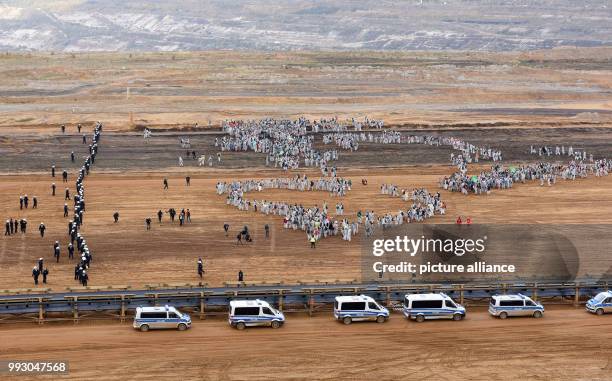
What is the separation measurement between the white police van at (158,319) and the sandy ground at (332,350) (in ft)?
0.87

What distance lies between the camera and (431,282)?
44.4 m

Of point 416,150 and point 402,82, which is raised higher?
point 402,82

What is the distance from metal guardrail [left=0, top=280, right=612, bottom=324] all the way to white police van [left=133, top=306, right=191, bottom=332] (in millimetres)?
1353

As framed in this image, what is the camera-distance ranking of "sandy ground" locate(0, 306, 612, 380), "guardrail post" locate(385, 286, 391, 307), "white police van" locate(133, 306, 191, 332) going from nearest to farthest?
"sandy ground" locate(0, 306, 612, 380) < "white police van" locate(133, 306, 191, 332) < "guardrail post" locate(385, 286, 391, 307)

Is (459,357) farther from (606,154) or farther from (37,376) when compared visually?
(606,154)

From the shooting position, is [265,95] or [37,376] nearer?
[37,376]

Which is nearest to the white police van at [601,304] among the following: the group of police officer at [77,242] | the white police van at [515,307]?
the white police van at [515,307]

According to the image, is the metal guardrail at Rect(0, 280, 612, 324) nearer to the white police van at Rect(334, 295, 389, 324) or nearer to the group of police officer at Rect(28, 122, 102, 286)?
the white police van at Rect(334, 295, 389, 324)

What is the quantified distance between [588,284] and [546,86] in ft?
348

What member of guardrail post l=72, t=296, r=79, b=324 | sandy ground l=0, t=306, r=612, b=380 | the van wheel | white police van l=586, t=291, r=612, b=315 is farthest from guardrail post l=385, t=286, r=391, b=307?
guardrail post l=72, t=296, r=79, b=324

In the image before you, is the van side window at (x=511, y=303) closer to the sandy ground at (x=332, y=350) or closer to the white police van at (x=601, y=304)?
the sandy ground at (x=332, y=350)

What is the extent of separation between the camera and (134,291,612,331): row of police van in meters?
37.9

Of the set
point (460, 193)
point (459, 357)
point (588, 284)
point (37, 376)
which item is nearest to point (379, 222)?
point (460, 193)

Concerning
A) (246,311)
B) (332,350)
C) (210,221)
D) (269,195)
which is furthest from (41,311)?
(269,195)
